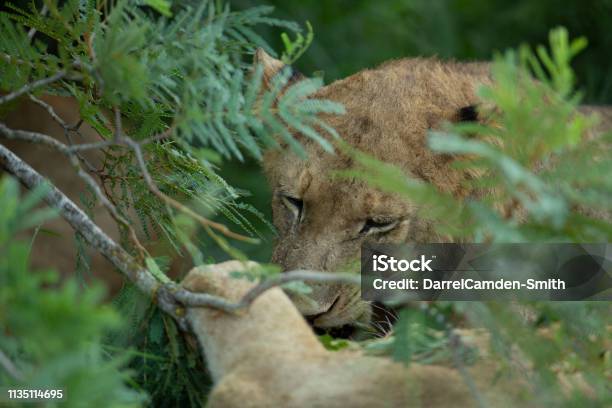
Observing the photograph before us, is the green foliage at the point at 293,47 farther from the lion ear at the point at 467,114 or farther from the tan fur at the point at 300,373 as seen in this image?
the lion ear at the point at 467,114

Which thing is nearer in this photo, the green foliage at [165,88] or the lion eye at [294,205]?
the green foliage at [165,88]

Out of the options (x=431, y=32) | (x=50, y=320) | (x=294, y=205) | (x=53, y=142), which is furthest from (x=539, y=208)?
(x=431, y=32)

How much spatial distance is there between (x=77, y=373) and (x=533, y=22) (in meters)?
6.69

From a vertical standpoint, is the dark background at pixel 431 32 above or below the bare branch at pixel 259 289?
above

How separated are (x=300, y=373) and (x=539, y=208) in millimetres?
653

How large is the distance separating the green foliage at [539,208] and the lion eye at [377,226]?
965 mm

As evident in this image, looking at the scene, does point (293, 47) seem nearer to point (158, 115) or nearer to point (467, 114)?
point (158, 115)

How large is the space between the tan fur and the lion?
76 cm

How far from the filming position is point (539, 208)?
1.85 meters

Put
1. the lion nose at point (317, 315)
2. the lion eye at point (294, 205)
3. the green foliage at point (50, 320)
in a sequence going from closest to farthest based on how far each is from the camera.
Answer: the green foliage at point (50, 320)
the lion nose at point (317, 315)
the lion eye at point (294, 205)

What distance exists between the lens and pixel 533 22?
25.5ft

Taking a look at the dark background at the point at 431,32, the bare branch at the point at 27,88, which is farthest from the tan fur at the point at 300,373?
the dark background at the point at 431,32

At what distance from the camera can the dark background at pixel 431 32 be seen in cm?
727

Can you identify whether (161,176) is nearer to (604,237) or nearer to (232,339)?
(232,339)
